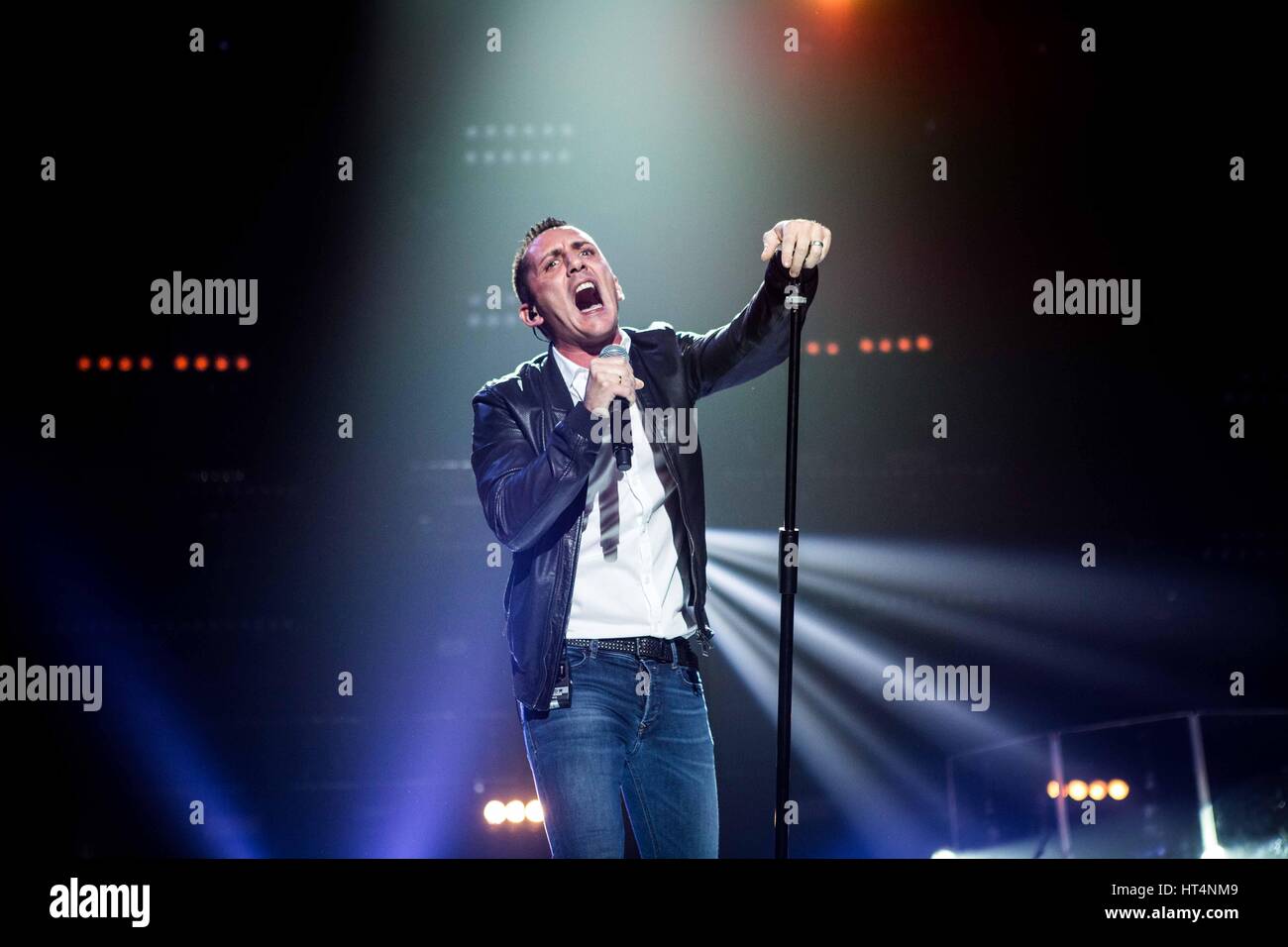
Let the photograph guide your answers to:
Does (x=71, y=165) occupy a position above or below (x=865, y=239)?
above

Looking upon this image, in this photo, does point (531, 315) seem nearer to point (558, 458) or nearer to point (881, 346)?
point (558, 458)

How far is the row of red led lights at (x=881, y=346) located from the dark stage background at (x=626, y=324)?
0.04 meters

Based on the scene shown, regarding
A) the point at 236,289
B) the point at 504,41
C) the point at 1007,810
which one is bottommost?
the point at 1007,810

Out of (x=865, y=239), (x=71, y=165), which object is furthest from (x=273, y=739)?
(x=865, y=239)

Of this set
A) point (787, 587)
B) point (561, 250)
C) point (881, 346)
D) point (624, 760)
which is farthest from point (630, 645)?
point (881, 346)

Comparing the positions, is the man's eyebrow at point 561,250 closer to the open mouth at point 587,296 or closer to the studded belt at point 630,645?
the open mouth at point 587,296

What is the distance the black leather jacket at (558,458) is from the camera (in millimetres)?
2426

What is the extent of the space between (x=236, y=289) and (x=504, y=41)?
1460 millimetres

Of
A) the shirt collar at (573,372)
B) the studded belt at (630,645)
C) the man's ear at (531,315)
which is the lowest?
the studded belt at (630,645)

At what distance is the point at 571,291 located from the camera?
2914 millimetres

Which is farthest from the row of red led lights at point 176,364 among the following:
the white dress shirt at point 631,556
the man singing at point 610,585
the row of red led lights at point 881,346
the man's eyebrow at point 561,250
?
the white dress shirt at point 631,556
